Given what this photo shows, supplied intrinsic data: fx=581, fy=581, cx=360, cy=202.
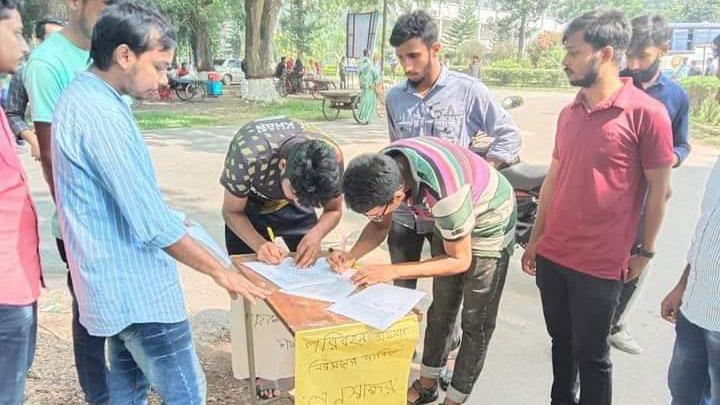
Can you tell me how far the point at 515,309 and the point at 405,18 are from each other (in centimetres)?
198

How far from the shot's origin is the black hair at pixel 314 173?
189cm

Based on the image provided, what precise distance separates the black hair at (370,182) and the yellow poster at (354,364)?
1.20ft

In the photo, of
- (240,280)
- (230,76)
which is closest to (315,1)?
(230,76)

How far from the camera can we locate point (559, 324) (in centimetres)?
228

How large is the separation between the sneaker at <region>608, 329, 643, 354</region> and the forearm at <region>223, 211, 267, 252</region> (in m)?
2.08

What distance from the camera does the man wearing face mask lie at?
9.58ft

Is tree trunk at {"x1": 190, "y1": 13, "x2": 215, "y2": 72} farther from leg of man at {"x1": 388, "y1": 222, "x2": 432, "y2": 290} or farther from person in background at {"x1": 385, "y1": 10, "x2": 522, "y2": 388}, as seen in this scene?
leg of man at {"x1": 388, "y1": 222, "x2": 432, "y2": 290}

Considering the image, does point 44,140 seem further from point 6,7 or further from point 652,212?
point 652,212

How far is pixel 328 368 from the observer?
1.69 m

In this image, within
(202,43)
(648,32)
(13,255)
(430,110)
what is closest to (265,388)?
(13,255)

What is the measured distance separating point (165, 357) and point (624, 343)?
2544 millimetres

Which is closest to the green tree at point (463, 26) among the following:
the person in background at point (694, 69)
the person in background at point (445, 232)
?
the person in background at point (694, 69)

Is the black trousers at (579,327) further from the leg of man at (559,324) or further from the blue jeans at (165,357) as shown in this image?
the blue jeans at (165,357)

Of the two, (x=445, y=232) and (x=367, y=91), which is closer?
(x=445, y=232)
